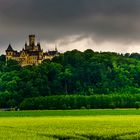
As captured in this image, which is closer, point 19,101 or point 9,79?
point 19,101

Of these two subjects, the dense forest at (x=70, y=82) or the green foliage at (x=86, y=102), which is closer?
the green foliage at (x=86, y=102)

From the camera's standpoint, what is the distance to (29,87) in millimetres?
164625

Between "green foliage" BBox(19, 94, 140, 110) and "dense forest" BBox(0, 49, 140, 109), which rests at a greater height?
"dense forest" BBox(0, 49, 140, 109)

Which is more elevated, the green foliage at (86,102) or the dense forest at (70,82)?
the dense forest at (70,82)

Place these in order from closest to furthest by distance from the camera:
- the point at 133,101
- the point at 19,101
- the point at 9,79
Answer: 1. the point at 133,101
2. the point at 19,101
3. the point at 9,79

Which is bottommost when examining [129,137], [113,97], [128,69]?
[129,137]

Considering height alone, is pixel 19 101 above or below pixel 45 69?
below

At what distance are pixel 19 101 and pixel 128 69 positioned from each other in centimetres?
4958

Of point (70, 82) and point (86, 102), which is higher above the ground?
point (70, 82)

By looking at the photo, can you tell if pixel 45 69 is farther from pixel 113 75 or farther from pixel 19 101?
pixel 19 101

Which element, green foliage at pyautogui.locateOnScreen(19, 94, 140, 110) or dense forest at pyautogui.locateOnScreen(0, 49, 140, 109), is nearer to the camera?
green foliage at pyautogui.locateOnScreen(19, 94, 140, 110)

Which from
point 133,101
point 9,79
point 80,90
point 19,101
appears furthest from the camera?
point 9,79

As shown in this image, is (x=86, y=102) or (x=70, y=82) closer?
(x=86, y=102)

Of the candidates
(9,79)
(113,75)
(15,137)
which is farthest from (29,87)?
(15,137)
